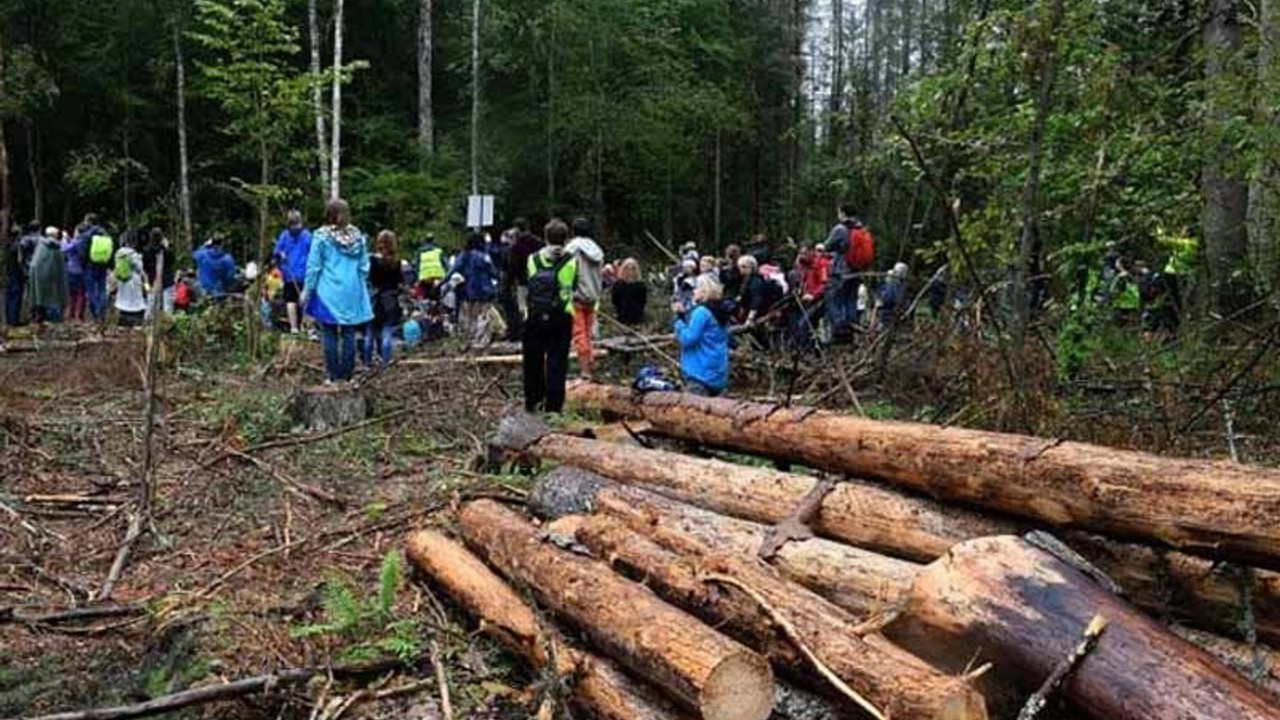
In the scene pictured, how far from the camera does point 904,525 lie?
5398mm

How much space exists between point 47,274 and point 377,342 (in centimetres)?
→ 855

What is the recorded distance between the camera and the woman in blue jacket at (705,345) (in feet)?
32.2

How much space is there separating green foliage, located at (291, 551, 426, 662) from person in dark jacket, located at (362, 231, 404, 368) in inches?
309

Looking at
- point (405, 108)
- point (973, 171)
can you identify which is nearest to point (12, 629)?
point (973, 171)

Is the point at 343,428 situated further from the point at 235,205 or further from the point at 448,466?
the point at 235,205

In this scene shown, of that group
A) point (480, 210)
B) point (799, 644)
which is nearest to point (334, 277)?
point (799, 644)

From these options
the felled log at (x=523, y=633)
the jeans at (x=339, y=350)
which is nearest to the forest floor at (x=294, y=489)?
the felled log at (x=523, y=633)

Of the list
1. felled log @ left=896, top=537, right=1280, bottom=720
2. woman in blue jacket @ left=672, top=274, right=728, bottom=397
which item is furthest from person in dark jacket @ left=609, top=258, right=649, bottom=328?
felled log @ left=896, top=537, right=1280, bottom=720

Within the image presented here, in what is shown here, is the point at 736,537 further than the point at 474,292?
No

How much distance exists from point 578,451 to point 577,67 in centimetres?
2835

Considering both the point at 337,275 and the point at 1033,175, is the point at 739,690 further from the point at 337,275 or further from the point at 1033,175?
the point at 337,275

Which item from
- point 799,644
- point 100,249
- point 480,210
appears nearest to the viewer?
point 799,644

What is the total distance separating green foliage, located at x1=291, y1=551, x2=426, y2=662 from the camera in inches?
196

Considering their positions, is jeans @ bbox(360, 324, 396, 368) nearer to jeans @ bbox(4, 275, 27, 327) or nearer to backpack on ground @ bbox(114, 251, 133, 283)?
backpack on ground @ bbox(114, 251, 133, 283)
